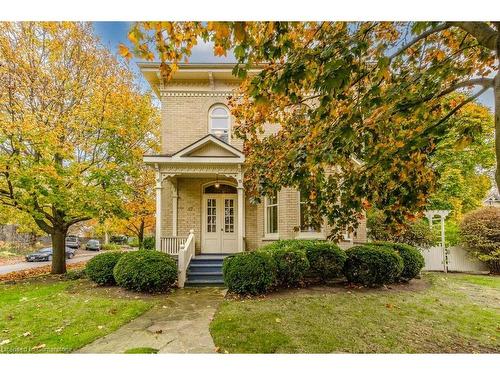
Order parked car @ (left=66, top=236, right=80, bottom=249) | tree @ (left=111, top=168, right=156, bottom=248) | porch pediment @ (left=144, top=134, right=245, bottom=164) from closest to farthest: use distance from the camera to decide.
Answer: porch pediment @ (left=144, top=134, right=245, bottom=164) → tree @ (left=111, top=168, right=156, bottom=248) → parked car @ (left=66, top=236, right=80, bottom=249)

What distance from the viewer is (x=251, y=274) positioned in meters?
5.61

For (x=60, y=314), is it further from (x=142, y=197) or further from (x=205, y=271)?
(x=142, y=197)

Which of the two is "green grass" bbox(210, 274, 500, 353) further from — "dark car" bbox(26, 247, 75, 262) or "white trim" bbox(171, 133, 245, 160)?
"dark car" bbox(26, 247, 75, 262)

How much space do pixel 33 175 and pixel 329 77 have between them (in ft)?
24.8

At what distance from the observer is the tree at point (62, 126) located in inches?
278

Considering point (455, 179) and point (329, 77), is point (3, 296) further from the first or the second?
point (455, 179)

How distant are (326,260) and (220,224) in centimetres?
364

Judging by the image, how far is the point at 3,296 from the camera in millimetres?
6211

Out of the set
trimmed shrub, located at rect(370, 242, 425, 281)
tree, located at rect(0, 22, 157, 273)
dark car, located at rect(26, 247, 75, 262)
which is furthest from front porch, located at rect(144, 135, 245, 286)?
dark car, located at rect(26, 247, 75, 262)

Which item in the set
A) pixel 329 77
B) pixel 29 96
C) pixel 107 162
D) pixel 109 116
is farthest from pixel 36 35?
pixel 329 77

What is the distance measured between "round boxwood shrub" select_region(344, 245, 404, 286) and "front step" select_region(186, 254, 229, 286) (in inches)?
118

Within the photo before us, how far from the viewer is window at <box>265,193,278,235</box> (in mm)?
8508

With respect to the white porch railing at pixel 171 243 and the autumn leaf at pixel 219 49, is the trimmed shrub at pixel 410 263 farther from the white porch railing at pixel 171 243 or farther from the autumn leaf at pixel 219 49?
the autumn leaf at pixel 219 49

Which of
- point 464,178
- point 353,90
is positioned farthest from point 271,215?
point 464,178
